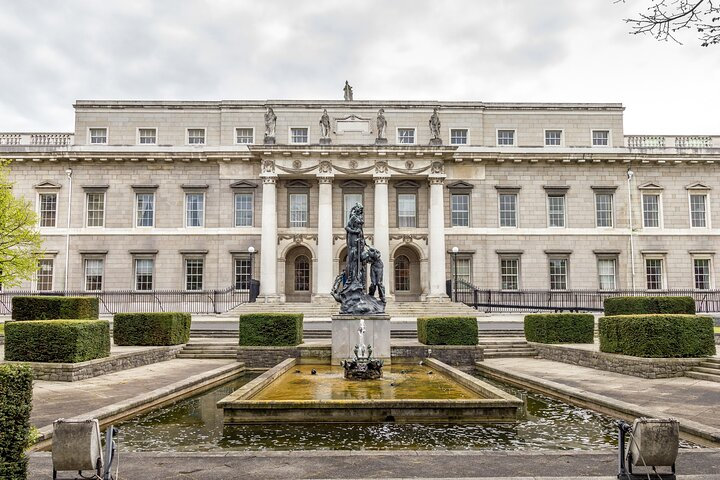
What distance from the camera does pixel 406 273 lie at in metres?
36.1

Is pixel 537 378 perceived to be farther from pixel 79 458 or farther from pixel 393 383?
Result: pixel 79 458

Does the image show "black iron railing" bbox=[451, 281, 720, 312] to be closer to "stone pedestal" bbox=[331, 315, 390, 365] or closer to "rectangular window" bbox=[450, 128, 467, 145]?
"rectangular window" bbox=[450, 128, 467, 145]

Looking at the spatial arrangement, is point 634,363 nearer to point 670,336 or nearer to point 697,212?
point 670,336

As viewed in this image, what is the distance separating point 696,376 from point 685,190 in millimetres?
26309

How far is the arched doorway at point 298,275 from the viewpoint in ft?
116

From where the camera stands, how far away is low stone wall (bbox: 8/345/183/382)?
1352 cm

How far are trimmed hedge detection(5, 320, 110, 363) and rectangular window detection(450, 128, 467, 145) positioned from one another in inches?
1128

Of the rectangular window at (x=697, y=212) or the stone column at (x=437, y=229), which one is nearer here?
the stone column at (x=437, y=229)

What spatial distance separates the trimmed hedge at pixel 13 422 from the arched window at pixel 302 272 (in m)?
30.5

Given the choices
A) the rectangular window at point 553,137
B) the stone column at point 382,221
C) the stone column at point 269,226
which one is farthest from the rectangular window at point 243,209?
the rectangular window at point 553,137

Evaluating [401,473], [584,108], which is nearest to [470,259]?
[584,108]

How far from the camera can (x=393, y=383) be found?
490 inches

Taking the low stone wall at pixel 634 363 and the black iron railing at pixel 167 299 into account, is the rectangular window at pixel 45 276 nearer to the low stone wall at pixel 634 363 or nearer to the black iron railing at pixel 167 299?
the black iron railing at pixel 167 299

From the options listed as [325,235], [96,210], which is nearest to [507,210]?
[325,235]
